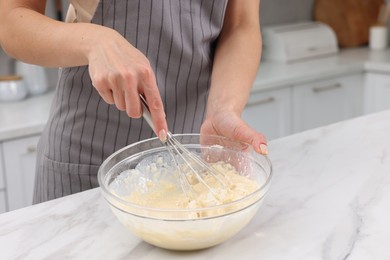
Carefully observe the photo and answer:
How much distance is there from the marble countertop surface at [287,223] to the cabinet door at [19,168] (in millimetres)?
1019

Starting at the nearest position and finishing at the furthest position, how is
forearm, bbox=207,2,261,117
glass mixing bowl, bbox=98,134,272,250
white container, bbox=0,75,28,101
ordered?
glass mixing bowl, bbox=98,134,272,250
forearm, bbox=207,2,261,117
white container, bbox=0,75,28,101

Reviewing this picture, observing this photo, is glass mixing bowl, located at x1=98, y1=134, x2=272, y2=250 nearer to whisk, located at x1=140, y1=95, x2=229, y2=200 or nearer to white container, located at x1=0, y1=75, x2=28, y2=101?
whisk, located at x1=140, y1=95, x2=229, y2=200

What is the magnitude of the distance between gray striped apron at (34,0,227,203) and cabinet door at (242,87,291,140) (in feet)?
3.94

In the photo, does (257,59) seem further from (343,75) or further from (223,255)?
(343,75)

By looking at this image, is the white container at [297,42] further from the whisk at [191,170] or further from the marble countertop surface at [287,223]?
the whisk at [191,170]

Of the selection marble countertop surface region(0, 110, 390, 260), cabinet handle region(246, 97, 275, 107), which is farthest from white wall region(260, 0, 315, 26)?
marble countertop surface region(0, 110, 390, 260)

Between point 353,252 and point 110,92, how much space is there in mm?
365

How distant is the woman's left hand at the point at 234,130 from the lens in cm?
89

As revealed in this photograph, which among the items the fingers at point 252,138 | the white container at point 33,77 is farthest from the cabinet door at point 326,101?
the fingers at point 252,138

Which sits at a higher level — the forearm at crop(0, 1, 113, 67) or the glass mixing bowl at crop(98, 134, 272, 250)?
the forearm at crop(0, 1, 113, 67)

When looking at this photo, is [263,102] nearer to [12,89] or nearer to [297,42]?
[297,42]

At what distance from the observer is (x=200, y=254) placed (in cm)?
77

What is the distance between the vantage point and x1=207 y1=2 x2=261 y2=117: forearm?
42.2 inches

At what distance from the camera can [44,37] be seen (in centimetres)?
93
